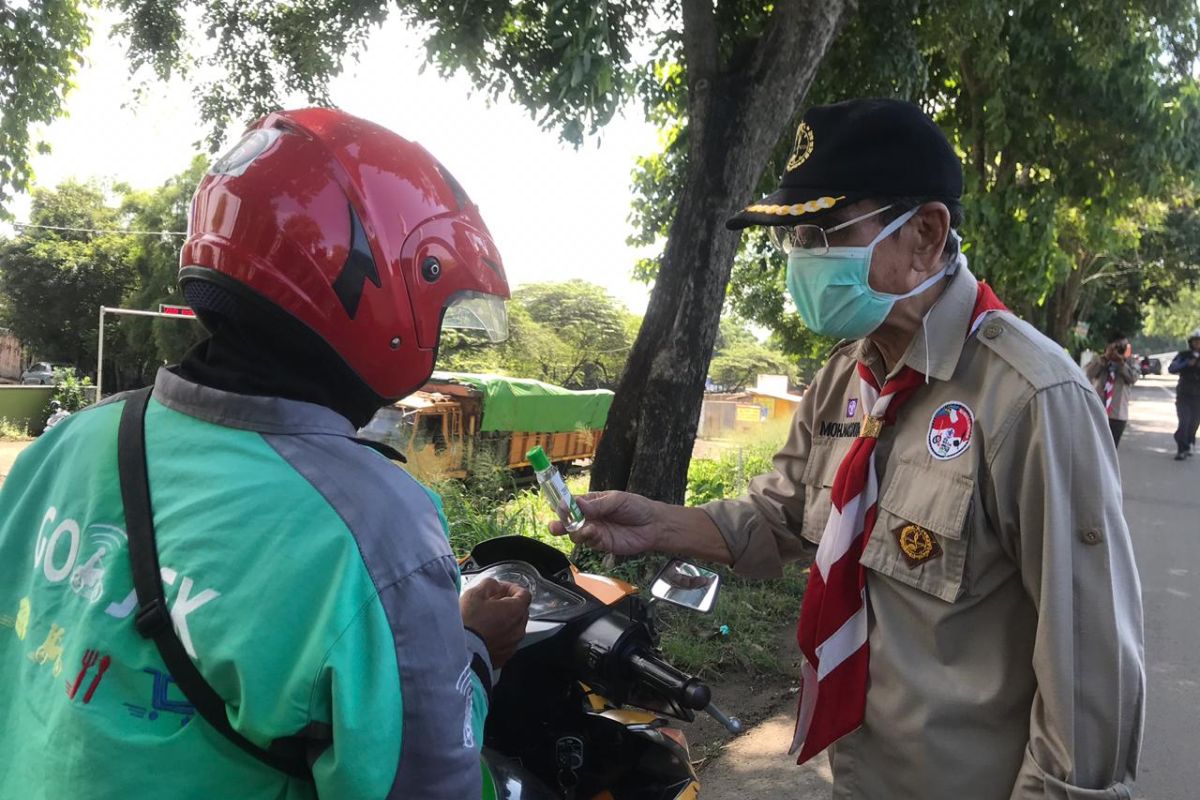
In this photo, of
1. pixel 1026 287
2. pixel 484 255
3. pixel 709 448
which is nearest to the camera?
pixel 484 255

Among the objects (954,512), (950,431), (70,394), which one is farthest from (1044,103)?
(70,394)

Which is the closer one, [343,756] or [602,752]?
[343,756]

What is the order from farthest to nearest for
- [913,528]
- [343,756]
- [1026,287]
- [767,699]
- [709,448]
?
1. [709,448]
2. [1026,287]
3. [767,699]
4. [913,528]
5. [343,756]

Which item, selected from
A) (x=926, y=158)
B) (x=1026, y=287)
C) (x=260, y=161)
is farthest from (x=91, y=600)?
(x=1026, y=287)

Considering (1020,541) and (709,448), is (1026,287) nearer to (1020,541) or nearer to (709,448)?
(709,448)

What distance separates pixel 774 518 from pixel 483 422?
10559 mm

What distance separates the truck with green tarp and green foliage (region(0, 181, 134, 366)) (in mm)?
23612

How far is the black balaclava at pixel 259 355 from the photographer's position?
114 cm

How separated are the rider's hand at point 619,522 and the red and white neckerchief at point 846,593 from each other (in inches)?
20.1

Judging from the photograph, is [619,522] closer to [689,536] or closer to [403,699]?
[689,536]

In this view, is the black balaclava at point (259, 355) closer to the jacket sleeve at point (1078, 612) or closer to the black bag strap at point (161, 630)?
the black bag strap at point (161, 630)

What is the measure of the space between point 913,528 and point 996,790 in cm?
47

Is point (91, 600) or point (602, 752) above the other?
point (91, 600)

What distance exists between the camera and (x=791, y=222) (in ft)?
5.82
